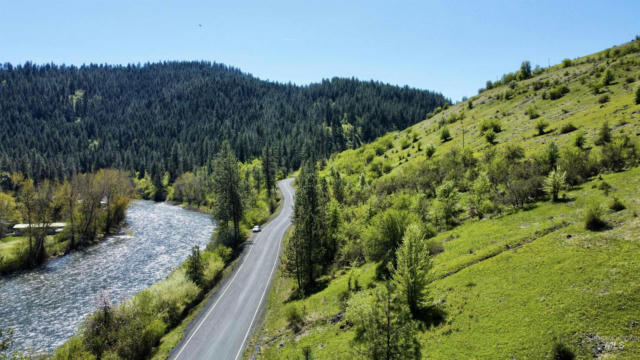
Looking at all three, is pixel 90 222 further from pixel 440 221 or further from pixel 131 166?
pixel 131 166

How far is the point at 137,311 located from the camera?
31.8 metres

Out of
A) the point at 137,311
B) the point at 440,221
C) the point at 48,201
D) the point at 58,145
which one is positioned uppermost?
the point at 58,145

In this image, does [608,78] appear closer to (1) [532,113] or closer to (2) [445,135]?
(1) [532,113]

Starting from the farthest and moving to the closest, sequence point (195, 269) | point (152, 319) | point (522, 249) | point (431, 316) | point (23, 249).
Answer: point (23, 249) → point (195, 269) → point (152, 319) → point (522, 249) → point (431, 316)

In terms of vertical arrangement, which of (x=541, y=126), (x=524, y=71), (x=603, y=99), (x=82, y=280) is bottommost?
(x=82, y=280)

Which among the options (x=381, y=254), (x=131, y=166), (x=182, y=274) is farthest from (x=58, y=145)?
(x=381, y=254)

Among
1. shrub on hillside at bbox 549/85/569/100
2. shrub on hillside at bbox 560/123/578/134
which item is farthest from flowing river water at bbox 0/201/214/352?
shrub on hillside at bbox 549/85/569/100

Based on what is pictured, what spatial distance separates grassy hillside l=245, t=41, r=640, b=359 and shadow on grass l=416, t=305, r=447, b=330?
4.5 inches

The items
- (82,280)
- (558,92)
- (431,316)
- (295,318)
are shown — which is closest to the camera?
(431,316)

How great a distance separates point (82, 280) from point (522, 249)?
63.6 m

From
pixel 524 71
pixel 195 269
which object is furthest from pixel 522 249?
pixel 524 71

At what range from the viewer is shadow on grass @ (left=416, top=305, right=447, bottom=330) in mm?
20906

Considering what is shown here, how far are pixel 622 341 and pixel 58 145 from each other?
257 meters

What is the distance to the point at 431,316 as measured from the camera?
2178cm
